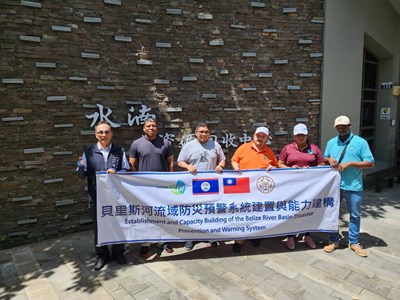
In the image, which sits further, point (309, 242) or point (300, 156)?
point (309, 242)

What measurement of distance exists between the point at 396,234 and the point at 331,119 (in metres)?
2.63

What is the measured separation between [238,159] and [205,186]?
64 centimetres


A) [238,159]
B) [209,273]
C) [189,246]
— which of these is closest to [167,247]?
[189,246]

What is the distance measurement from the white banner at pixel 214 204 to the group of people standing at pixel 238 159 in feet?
0.45

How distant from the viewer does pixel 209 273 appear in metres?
3.43

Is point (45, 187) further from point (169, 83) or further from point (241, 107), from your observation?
point (241, 107)

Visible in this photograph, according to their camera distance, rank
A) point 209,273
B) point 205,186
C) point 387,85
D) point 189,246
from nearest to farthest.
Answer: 1. point 209,273
2. point 205,186
3. point 189,246
4. point 387,85

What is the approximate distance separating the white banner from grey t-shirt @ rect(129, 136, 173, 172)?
0.67 feet

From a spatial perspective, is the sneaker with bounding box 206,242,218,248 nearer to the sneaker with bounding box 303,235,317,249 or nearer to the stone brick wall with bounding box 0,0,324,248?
the sneaker with bounding box 303,235,317,249

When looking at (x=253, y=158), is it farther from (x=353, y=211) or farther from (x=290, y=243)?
(x=353, y=211)

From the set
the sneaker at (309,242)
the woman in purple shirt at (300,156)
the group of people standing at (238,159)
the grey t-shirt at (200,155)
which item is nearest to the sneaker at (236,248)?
the group of people standing at (238,159)

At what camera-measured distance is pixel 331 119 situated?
6.30 metres

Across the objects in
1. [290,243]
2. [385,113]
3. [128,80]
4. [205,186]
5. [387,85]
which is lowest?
[290,243]

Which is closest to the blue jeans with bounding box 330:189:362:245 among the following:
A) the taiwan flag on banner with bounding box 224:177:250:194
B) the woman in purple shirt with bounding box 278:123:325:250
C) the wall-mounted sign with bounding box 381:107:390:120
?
the woman in purple shirt with bounding box 278:123:325:250
